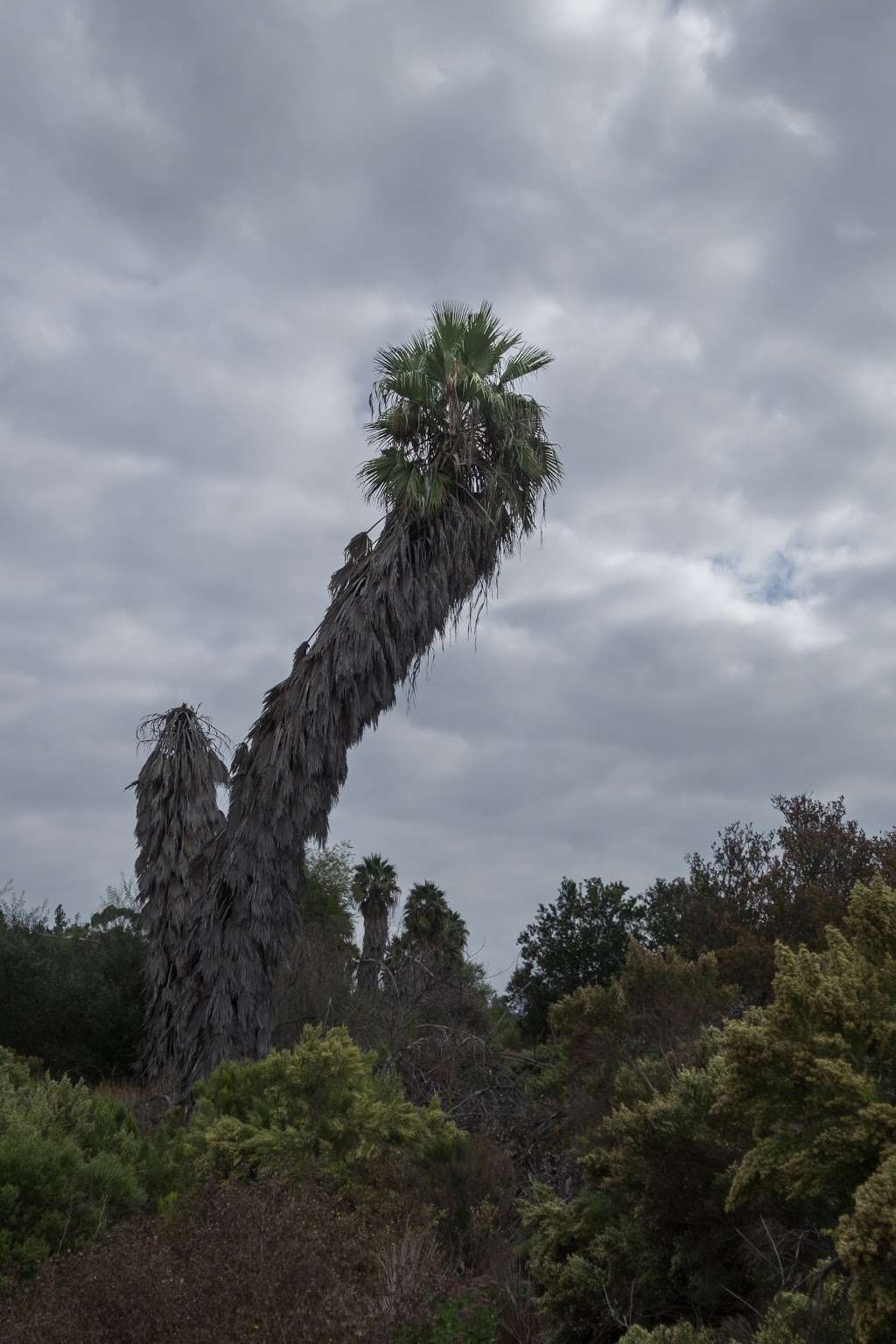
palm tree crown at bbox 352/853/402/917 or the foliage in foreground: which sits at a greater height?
palm tree crown at bbox 352/853/402/917

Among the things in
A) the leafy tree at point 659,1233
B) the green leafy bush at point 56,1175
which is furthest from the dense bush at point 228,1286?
the leafy tree at point 659,1233

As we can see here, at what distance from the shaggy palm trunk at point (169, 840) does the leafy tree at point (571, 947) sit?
5975 mm

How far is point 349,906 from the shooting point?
3562 centimetres

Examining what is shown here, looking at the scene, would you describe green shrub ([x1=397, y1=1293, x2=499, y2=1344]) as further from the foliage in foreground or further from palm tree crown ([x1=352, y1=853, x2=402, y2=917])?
palm tree crown ([x1=352, y1=853, x2=402, y2=917])

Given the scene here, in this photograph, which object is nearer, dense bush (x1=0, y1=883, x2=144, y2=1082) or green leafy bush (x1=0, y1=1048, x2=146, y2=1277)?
green leafy bush (x1=0, y1=1048, x2=146, y2=1277)

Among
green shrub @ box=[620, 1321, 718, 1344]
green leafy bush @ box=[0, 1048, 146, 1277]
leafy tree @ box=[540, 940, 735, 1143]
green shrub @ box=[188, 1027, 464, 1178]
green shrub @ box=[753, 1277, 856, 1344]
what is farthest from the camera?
leafy tree @ box=[540, 940, 735, 1143]

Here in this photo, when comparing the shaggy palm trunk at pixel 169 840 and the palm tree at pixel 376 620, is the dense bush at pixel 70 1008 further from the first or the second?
the palm tree at pixel 376 620

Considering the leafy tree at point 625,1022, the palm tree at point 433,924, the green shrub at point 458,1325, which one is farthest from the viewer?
the palm tree at point 433,924

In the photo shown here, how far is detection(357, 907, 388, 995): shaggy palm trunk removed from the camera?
61.7 feet

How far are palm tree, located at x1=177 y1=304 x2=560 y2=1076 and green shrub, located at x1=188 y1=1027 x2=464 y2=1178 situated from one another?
478 cm

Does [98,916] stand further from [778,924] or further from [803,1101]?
[803,1101]

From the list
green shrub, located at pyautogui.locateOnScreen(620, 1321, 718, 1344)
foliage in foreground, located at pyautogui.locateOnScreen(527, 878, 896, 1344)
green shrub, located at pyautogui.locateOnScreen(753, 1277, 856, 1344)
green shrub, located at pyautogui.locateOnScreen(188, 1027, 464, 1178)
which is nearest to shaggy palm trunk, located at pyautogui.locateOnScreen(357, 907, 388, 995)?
green shrub, located at pyautogui.locateOnScreen(188, 1027, 464, 1178)

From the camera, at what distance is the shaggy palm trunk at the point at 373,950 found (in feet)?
61.7

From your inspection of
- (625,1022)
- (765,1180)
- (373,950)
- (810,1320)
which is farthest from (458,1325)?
(373,950)
